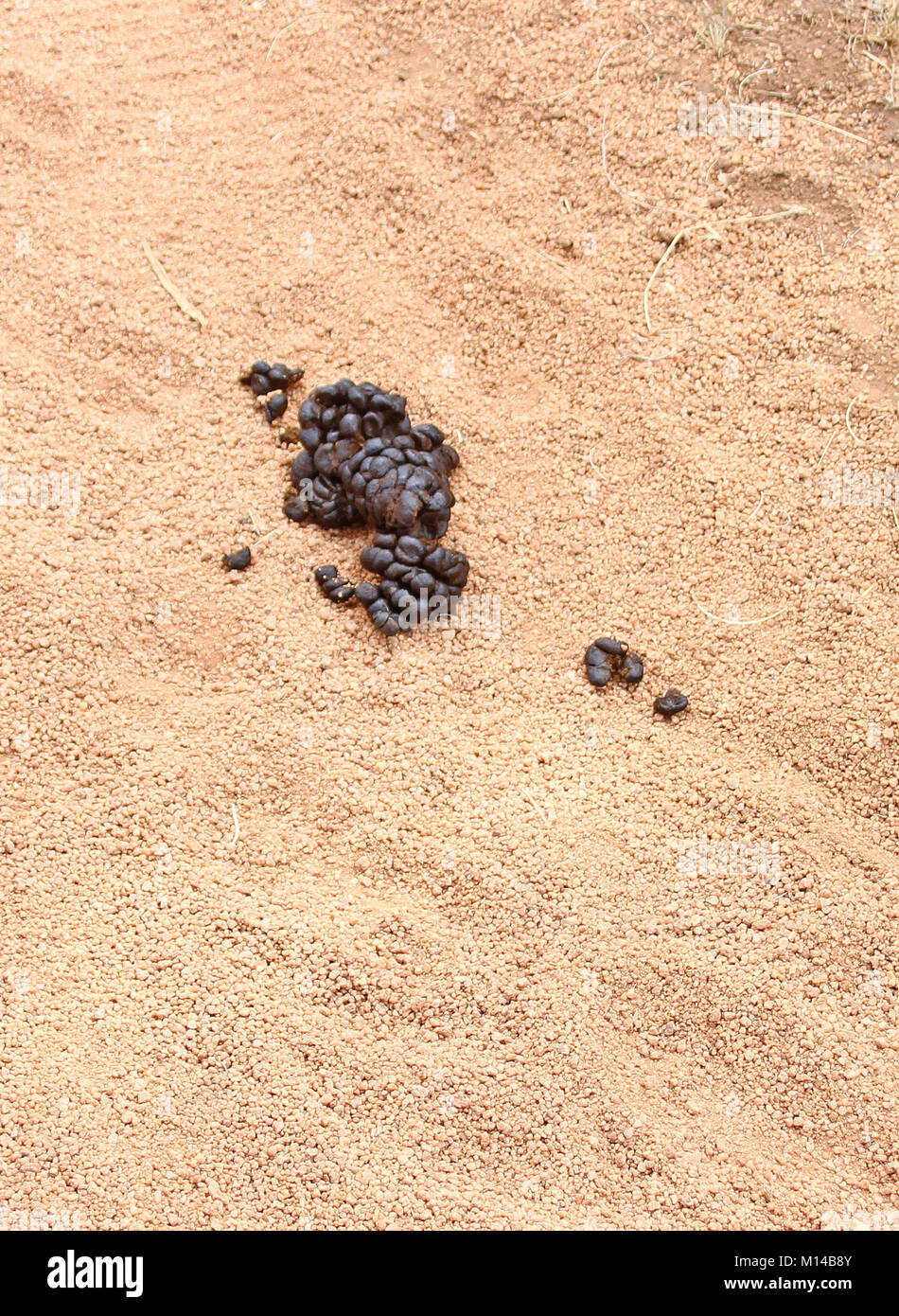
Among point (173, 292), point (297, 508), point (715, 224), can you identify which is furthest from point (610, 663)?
point (173, 292)

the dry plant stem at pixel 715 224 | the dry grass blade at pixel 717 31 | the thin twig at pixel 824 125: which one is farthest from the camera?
the dry grass blade at pixel 717 31

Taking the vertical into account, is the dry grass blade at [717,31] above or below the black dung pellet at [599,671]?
above

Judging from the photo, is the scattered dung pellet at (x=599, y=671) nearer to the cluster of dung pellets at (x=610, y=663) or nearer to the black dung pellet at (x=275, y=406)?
the cluster of dung pellets at (x=610, y=663)

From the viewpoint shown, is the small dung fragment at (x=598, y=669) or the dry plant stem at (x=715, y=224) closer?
the small dung fragment at (x=598, y=669)

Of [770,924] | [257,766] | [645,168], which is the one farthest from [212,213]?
[770,924]

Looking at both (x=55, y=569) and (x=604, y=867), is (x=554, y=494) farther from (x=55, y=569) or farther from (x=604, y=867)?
(x=55, y=569)

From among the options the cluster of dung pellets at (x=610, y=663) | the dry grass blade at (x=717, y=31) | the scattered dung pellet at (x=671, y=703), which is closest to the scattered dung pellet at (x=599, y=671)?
the cluster of dung pellets at (x=610, y=663)
